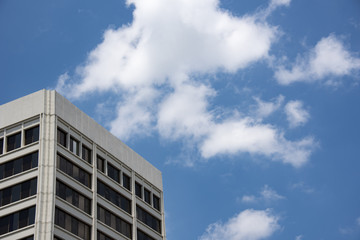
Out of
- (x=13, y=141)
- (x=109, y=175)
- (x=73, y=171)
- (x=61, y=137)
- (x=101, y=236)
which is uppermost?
(x=61, y=137)

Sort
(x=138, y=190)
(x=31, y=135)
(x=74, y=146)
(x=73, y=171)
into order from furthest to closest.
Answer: (x=138, y=190) → (x=74, y=146) → (x=73, y=171) → (x=31, y=135)

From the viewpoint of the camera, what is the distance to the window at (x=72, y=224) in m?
74.7

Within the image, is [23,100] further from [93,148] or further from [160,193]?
[160,193]

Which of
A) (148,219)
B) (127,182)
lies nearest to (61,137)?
(127,182)

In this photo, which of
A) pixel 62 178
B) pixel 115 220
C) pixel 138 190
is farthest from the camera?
pixel 138 190

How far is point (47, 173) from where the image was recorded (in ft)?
248

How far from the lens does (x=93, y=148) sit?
8569 cm

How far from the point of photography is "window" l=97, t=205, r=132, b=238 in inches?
3260

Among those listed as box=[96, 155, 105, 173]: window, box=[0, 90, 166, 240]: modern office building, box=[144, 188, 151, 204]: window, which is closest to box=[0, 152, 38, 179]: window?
box=[0, 90, 166, 240]: modern office building

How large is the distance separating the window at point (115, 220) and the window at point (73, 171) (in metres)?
3.69

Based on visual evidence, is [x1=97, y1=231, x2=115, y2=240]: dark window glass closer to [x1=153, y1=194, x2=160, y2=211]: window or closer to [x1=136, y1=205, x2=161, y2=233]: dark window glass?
[x1=136, y1=205, x2=161, y2=233]: dark window glass

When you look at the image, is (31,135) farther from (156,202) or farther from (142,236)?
(156,202)

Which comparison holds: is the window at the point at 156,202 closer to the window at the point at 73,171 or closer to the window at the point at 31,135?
the window at the point at 73,171

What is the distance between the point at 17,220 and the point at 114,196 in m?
16.1
